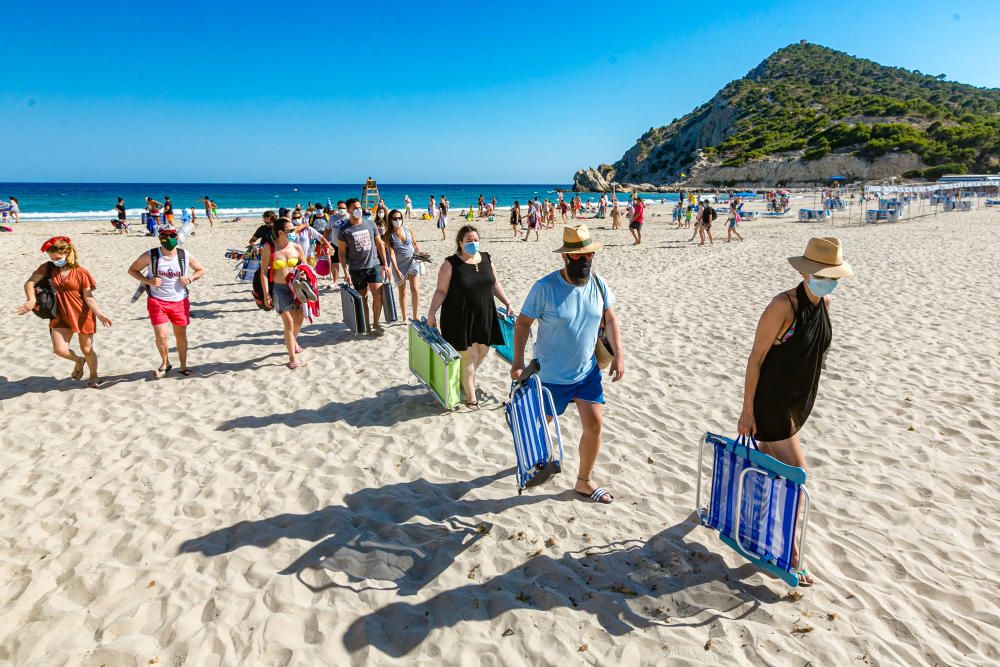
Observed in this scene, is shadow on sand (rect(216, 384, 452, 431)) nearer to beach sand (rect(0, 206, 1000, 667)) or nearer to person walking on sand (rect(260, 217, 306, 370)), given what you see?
beach sand (rect(0, 206, 1000, 667))

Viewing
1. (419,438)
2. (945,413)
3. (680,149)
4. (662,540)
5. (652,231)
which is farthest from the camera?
(680,149)

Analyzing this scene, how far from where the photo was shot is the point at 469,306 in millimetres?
4852

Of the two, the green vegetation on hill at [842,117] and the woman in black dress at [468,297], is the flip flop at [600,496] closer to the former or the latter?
the woman in black dress at [468,297]

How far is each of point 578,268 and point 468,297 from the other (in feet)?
5.64

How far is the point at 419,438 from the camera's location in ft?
15.7

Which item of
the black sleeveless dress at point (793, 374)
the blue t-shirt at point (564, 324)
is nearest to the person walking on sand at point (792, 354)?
the black sleeveless dress at point (793, 374)

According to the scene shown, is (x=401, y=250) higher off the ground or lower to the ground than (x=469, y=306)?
higher

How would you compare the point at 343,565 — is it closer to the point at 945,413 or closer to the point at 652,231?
the point at 945,413

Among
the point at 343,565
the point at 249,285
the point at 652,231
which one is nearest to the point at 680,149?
the point at 652,231

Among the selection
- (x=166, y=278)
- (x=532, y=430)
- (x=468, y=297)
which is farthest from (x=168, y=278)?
(x=532, y=430)

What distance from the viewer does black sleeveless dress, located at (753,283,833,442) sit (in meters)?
2.82

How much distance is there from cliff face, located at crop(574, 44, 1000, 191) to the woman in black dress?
65212 millimetres

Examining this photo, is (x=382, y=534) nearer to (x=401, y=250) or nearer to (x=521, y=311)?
(x=521, y=311)

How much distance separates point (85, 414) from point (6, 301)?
24.4 ft
